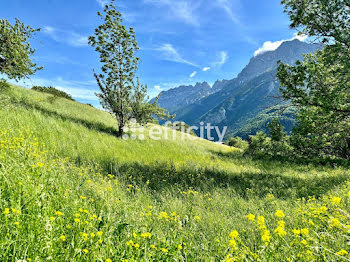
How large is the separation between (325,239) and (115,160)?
26.2ft

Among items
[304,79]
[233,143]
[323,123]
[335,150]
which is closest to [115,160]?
[304,79]

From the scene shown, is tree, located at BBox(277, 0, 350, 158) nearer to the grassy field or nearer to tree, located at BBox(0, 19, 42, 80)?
the grassy field

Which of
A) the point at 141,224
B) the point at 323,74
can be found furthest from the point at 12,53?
the point at 323,74

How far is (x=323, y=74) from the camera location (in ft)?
31.4

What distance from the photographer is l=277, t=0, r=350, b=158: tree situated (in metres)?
8.39

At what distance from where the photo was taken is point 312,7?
9086mm

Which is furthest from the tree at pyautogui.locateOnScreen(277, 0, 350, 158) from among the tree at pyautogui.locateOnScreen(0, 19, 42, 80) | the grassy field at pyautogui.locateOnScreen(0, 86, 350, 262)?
the tree at pyautogui.locateOnScreen(0, 19, 42, 80)

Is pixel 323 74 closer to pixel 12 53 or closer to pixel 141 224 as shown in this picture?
pixel 141 224

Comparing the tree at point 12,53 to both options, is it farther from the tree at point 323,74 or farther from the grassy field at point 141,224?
the tree at point 323,74

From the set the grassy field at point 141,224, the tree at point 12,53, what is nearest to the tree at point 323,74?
the grassy field at point 141,224

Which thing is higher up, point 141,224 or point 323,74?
point 323,74

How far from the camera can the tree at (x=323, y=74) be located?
839 centimetres

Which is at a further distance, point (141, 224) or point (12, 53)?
point (12, 53)

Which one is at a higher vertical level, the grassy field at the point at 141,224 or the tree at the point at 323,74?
the tree at the point at 323,74
